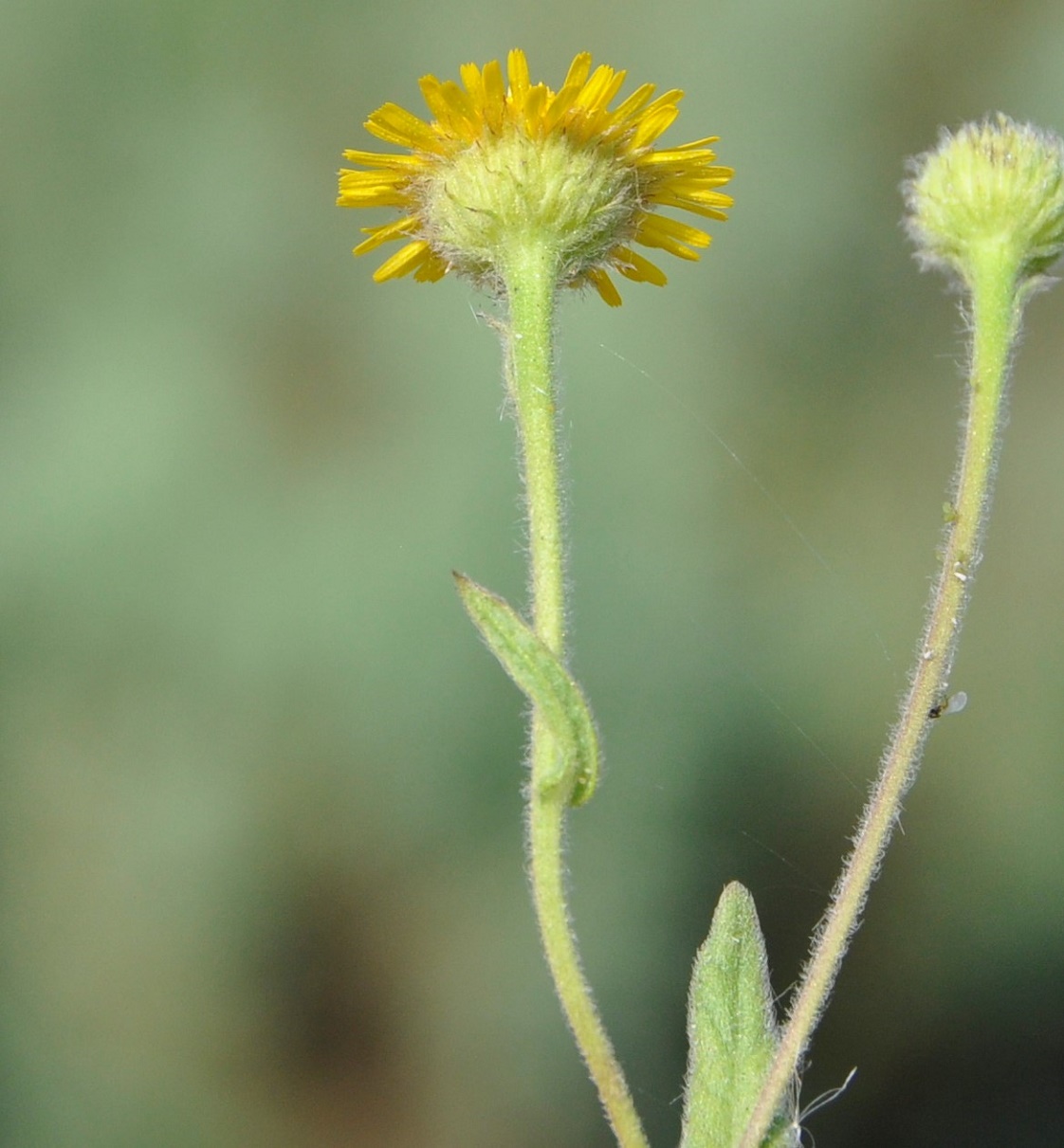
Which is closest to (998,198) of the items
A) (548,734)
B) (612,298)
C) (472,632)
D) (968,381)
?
(968,381)

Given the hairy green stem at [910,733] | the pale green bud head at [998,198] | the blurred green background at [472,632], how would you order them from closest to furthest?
the hairy green stem at [910,733]
the pale green bud head at [998,198]
the blurred green background at [472,632]

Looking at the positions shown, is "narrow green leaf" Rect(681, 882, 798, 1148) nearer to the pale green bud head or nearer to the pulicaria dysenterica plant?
the pulicaria dysenterica plant

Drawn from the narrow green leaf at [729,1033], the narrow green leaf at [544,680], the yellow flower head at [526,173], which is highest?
the yellow flower head at [526,173]

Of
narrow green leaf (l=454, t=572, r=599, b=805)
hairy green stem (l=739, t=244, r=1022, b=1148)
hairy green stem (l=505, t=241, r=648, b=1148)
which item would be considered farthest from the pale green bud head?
narrow green leaf (l=454, t=572, r=599, b=805)

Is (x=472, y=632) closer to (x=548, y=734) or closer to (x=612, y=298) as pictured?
(x=612, y=298)

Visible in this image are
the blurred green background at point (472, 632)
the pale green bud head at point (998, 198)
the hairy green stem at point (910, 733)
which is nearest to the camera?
the hairy green stem at point (910, 733)

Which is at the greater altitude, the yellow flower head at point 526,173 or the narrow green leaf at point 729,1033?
the yellow flower head at point 526,173

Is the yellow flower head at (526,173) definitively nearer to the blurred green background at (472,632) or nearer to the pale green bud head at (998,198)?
the pale green bud head at (998,198)

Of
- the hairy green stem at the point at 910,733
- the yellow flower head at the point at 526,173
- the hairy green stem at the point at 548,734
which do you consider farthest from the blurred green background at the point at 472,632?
the hairy green stem at the point at 910,733

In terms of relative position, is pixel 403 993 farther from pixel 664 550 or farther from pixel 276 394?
pixel 276 394
